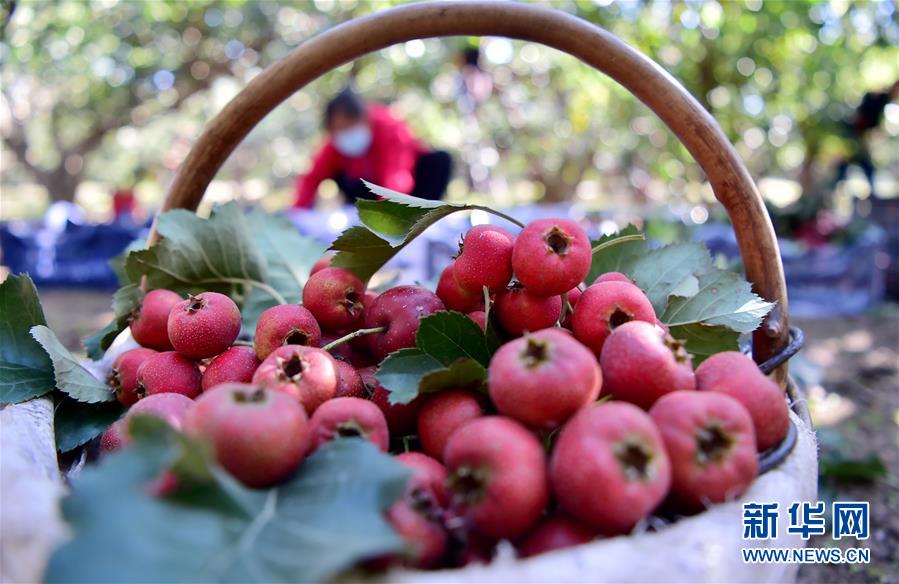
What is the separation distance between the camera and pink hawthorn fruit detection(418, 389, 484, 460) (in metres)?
0.91

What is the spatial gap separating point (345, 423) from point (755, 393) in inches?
20.9

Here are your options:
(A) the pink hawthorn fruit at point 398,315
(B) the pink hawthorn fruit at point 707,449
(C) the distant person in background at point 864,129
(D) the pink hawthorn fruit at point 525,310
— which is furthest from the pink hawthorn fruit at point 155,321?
(C) the distant person in background at point 864,129

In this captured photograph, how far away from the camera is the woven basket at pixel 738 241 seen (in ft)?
2.28

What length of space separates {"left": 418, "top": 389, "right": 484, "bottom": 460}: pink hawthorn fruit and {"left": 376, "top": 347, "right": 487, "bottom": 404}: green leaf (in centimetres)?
2

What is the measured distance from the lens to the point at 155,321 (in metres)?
1.22

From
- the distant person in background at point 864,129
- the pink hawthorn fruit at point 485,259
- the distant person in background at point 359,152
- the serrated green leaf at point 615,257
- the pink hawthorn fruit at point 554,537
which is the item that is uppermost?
the distant person in background at point 864,129

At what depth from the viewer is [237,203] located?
1.53 m

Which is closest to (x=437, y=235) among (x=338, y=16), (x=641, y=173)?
(x=338, y=16)

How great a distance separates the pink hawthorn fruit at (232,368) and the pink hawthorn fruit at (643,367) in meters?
0.55

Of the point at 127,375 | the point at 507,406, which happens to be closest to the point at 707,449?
the point at 507,406

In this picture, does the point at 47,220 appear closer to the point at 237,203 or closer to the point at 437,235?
the point at 437,235

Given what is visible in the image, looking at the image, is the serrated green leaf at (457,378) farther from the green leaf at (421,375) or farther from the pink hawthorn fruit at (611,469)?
the pink hawthorn fruit at (611,469)

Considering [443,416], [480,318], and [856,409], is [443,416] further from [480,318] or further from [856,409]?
[856,409]

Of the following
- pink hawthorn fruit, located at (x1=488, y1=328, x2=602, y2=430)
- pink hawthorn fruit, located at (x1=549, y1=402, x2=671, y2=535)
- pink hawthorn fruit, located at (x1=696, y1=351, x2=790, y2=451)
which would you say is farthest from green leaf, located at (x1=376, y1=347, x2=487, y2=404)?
pink hawthorn fruit, located at (x1=696, y1=351, x2=790, y2=451)
